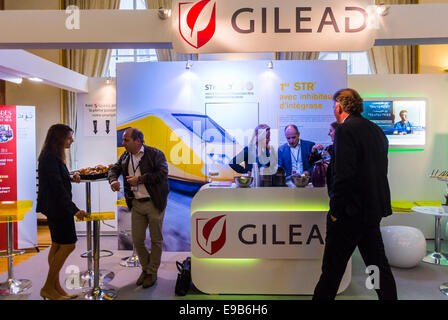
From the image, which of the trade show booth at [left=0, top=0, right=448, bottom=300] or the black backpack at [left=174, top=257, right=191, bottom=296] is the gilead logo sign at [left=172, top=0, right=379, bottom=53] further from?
the black backpack at [left=174, top=257, right=191, bottom=296]

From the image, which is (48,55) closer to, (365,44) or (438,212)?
(365,44)

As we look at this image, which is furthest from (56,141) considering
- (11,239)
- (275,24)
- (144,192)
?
(275,24)

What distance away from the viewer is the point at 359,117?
2465mm

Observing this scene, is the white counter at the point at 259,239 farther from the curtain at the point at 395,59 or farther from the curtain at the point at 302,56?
the curtain at the point at 395,59

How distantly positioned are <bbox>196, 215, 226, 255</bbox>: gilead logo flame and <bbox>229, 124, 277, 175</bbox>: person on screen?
126 cm

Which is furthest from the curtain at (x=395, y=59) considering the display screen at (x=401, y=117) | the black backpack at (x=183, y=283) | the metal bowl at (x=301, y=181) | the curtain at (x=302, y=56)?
the black backpack at (x=183, y=283)

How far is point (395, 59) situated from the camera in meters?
6.83

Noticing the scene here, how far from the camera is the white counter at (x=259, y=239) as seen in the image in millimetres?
3146

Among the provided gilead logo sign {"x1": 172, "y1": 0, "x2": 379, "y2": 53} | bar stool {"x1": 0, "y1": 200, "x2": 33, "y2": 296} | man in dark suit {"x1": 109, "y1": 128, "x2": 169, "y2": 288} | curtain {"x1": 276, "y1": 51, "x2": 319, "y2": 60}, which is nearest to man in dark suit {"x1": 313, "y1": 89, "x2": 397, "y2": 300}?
gilead logo sign {"x1": 172, "y1": 0, "x2": 379, "y2": 53}

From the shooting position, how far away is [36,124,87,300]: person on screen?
299 centimetres

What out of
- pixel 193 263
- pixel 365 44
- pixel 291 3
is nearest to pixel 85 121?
pixel 193 263

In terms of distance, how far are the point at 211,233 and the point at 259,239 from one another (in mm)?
424

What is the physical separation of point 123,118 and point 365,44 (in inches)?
120

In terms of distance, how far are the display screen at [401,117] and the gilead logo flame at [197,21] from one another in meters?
3.19
